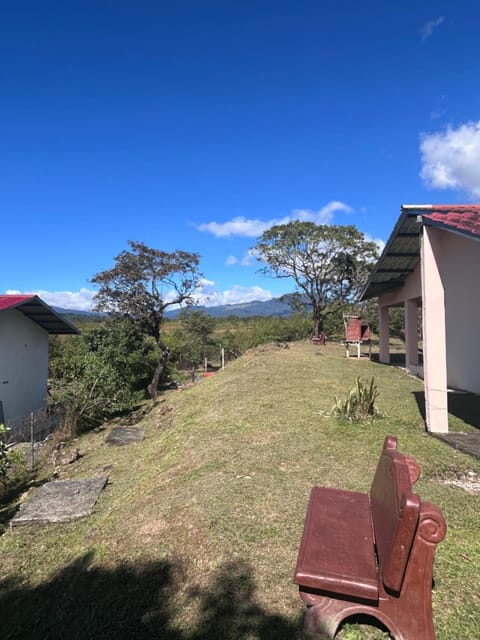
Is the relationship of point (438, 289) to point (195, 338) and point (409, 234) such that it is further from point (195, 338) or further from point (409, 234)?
point (195, 338)

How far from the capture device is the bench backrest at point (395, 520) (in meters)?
1.88

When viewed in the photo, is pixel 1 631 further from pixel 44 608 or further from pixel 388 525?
pixel 388 525

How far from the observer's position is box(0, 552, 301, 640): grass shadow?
2.41 m

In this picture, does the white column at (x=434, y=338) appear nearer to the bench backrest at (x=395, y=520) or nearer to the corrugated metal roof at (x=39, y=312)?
the bench backrest at (x=395, y=520)

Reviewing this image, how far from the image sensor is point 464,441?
5.46 m

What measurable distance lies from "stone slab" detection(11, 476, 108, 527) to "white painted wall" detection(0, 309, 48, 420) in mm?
7115

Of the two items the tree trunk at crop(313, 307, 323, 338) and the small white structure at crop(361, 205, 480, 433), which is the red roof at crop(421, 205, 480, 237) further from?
the tree trunk at crop(313, 307, 323, 338)

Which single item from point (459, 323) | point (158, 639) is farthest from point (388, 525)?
point (459, 323)

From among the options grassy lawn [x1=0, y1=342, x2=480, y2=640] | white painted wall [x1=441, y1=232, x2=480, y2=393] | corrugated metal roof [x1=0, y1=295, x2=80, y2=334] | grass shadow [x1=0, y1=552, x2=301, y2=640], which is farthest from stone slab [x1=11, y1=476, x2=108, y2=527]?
white painted wall [x1=441, y1=232, x2=480, y2=393]

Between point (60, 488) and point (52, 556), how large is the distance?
184 cm

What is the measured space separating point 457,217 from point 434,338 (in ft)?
5.99

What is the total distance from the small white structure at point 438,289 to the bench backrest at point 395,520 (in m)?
3.30

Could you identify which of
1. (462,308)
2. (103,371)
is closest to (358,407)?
(462,308)

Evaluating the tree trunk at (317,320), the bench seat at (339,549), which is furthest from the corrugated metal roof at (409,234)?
the tree trunk at (317,320)
